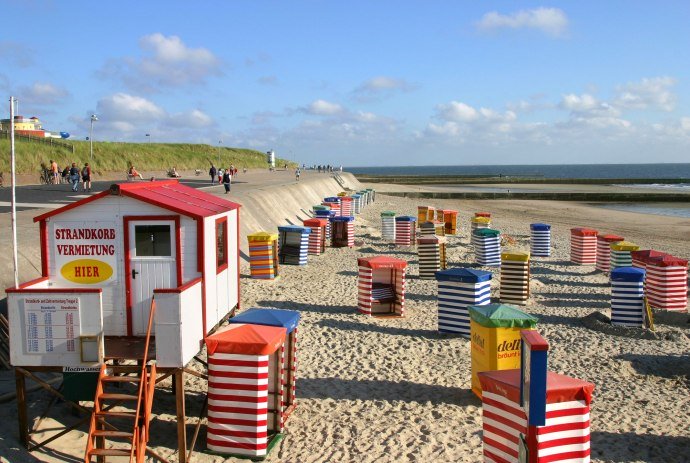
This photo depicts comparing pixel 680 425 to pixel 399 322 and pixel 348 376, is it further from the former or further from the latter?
pixel 399 322

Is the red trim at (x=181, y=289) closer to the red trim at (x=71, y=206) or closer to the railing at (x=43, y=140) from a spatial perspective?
the red trim at (x=71, y=206)

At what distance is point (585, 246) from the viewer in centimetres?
2527

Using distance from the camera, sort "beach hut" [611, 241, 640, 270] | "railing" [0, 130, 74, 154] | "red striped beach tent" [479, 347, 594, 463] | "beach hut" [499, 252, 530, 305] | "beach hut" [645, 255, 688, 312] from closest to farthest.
Answer: "red striped beach tent" [479, 347, 594, 463] → "beach hut" [645, 255, 688, 312] → "beach hut" [499, 252, 530, 305] → "beach hut" [611, 241, 640, 270] → "railing" [0, 130, 74, 154]

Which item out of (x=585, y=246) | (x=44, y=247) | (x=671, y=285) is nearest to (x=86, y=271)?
(x=44, y=247)

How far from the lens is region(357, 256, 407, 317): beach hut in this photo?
16.1 m

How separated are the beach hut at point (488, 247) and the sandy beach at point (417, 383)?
3.53 meters

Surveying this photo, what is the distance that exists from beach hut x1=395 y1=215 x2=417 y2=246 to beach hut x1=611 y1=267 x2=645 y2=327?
13812mm

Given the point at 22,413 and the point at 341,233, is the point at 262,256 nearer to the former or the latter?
the point at 341,233

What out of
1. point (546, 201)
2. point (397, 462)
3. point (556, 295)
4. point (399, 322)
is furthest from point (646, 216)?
point (397, 462)

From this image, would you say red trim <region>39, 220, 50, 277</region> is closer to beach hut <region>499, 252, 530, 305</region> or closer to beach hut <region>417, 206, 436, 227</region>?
beach hut <region>499, 252, 530, 305</region>

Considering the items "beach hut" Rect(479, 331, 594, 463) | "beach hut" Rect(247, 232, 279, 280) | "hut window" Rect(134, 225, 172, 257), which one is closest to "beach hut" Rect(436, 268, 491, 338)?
"beach hut" Rect(479, 331, 594, 463)

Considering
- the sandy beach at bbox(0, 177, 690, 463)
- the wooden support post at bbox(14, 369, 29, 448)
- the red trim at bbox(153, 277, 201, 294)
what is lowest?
the sandy beach at bbox(0, 177, 690, 463)

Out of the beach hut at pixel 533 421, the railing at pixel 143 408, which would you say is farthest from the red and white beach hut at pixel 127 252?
the beach hut at pixel 533 421

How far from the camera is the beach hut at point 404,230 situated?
28844 millimetres
